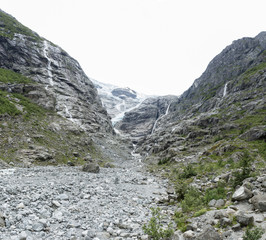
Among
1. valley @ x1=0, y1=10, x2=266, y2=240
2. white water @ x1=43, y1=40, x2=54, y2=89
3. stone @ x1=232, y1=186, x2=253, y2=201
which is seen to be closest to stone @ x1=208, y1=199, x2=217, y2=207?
valley @ x1=0, y1=10, x2=266, y2=240

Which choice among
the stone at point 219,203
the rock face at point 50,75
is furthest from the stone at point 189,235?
the rock face at point 50,75

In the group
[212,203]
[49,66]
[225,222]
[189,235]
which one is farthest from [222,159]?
[49,66]

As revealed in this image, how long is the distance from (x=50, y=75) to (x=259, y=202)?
371ft

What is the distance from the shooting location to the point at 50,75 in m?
101

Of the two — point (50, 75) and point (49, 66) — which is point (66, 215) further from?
point (49, 66)

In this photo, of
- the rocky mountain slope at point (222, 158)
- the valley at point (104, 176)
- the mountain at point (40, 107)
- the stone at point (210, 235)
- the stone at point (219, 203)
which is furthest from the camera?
the mountain at point (40, 107)

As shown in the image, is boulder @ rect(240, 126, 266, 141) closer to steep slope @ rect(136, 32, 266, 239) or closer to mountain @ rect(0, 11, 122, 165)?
steep slope @ rect(136, 32, 266, 239)

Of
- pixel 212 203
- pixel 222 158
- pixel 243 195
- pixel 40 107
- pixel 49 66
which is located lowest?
pixel 212 203

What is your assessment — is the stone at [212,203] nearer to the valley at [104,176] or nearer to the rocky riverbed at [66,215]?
the valley at [104,176]

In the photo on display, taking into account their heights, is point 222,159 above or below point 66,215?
above

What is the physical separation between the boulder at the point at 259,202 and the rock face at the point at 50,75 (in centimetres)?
7248

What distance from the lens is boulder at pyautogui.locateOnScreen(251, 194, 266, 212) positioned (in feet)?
25.4

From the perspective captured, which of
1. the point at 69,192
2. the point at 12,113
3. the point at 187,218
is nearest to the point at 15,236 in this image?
the point at 69,192

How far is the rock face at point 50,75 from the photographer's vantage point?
7675 cm
